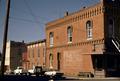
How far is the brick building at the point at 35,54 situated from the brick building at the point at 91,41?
35.5ft

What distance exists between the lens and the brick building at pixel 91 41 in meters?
42.5

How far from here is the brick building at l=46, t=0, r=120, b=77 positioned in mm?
42469

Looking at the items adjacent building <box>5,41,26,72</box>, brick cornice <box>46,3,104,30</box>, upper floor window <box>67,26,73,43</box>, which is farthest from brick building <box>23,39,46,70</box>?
adjacent building <box>5,41,26,72</box>

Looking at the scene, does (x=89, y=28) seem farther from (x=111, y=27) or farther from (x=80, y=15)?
(x=111, y=27)

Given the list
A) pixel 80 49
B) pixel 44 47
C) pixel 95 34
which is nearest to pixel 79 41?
pixel 80 49

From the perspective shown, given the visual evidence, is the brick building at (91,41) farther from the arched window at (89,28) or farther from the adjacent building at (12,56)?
the adjacent building at (12,56)

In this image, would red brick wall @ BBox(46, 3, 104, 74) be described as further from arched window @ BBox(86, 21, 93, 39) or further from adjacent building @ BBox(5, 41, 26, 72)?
adjacent building @ BBox(5, 41, 26, 72)

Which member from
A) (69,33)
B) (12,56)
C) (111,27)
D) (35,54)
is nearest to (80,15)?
(69,33)

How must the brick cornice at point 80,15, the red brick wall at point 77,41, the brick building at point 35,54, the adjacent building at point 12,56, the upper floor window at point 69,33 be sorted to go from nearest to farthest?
the red brick wall at point 77,41 → the brick cornice at point 80,15 → the upper floor window at point 69,33 → the brick building at point 35,54 → the adjacent building at point 12,56

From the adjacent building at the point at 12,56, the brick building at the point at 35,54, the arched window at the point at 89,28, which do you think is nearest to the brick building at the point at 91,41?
the arched window at the point at 89,28

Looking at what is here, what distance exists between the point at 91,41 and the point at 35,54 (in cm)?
2761

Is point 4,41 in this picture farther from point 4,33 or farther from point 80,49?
point 80,49

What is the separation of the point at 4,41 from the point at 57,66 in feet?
105

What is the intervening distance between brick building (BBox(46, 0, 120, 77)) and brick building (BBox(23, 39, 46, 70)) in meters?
10.8
